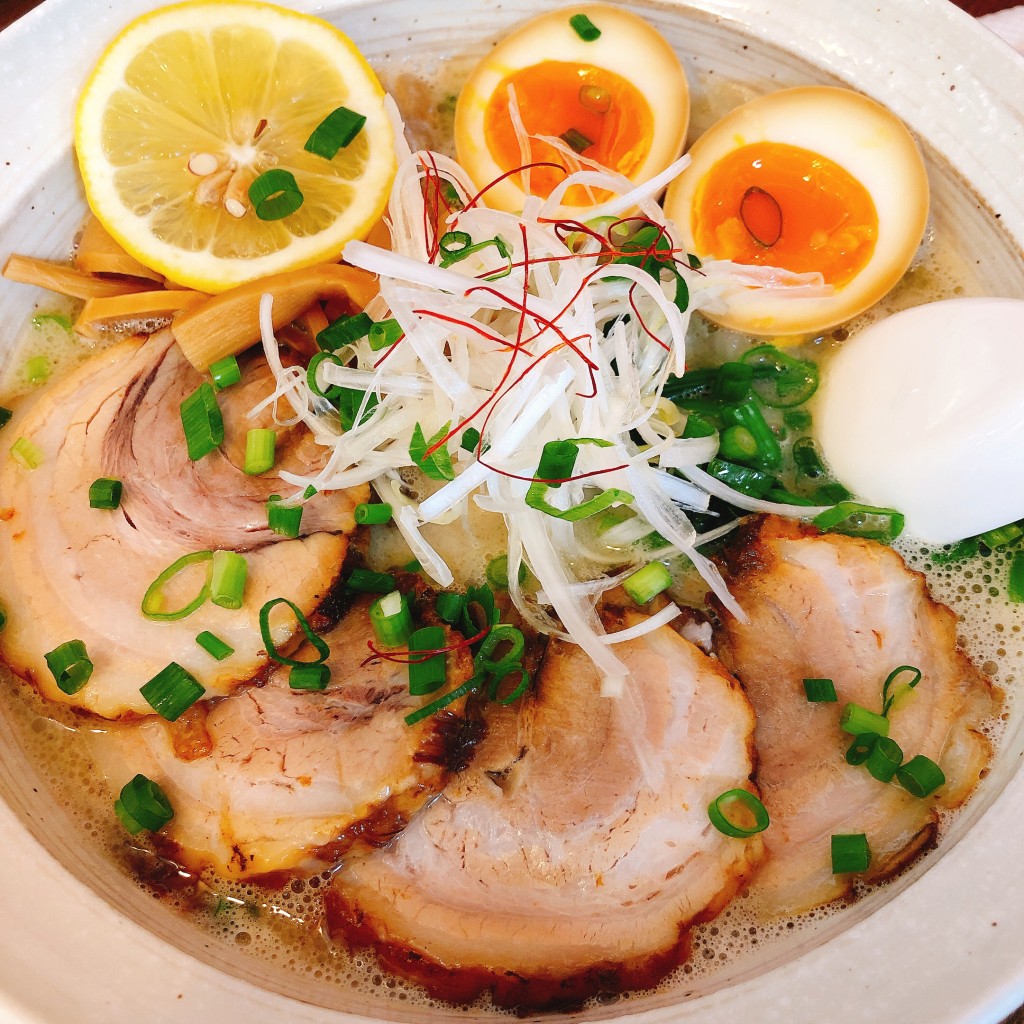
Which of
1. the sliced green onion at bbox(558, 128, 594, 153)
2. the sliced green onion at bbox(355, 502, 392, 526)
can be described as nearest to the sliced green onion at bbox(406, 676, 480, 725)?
the sliced green onion at bbox(355, 502, 392, 526)

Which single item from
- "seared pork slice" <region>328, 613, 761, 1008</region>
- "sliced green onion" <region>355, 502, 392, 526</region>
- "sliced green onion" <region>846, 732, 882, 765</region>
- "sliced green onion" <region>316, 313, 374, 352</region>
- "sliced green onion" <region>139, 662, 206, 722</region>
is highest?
"sliced green onion" <region>316, 313, 374, 352</region>

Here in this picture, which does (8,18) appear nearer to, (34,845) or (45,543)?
(45,543)

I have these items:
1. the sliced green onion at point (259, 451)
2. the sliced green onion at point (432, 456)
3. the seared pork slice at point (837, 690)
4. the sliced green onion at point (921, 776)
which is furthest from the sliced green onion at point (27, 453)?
the sliced green onion at point (921, 776)

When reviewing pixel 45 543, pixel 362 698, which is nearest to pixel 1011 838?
pixel 362 698

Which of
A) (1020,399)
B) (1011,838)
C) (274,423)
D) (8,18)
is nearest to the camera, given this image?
(1011,838)

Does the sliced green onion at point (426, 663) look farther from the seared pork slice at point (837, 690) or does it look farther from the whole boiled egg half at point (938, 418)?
the whole boiled egg half at point (938, 418)

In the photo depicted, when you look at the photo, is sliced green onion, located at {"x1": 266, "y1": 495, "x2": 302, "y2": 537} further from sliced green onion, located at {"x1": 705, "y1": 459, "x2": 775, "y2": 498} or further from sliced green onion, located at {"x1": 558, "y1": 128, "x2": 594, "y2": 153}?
sliced green onion, located at {"x1": 558, "y1": 128, "x2": 594, "y2": 153}
